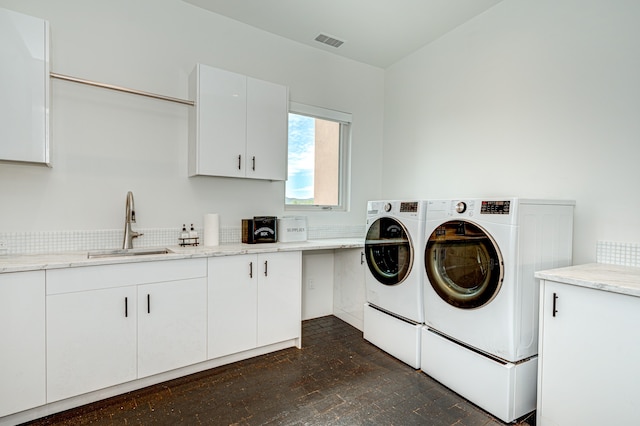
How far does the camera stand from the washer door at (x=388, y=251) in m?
2.54

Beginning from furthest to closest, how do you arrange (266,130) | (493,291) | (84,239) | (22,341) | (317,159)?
(317,159) → (266,130) → (84,239) → (493,291) → (22,341)

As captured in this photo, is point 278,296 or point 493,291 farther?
point 278,296

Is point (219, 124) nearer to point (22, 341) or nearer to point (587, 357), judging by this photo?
point (22, 341)

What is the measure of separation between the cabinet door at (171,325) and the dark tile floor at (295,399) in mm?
178

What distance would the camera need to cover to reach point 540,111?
2.39 m

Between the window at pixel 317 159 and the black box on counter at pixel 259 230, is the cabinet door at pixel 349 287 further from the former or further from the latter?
the black box on counter at pixel 259 230

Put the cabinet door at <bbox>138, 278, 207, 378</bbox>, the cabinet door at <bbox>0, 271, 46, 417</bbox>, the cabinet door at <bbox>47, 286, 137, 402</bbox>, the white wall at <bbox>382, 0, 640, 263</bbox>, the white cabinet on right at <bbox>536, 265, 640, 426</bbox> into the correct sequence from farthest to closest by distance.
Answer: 1. the cabinet door at <bbox>138, 278, 207, 378</bbox>
2. the white wall at <bbox>382, 0, 640, 263</bbox>
3. the cabinet door at <bbox>47, 286, 137, 402</bbox>
4. the cabinet door at <bbox>0, 271, 46, 417</bbox>
5. the white cabinet on right at <bbox>536, 265, 640, 426</bbox>

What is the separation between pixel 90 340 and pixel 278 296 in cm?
127

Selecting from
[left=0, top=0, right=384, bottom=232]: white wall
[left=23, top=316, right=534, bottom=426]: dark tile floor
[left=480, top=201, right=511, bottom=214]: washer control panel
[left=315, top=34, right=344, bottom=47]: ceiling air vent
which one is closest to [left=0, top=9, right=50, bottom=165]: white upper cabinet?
[left=0, top=0, right=384, bottom=232]: white wall

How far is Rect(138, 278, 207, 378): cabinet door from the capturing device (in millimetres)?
2086

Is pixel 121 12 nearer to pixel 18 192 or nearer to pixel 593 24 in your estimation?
pixel 18 192

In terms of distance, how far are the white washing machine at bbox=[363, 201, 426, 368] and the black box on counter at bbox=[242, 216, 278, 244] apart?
89 centimetres

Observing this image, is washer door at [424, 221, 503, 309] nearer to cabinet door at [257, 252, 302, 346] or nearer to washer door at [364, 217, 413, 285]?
washer door at [364, 217, 413, 285]

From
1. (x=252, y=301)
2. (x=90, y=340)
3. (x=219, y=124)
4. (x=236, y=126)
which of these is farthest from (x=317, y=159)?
Answer: (x=90, y=340)
